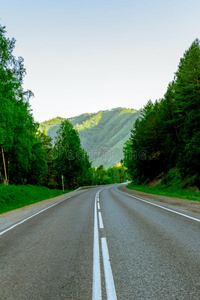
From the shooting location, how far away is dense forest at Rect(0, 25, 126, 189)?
15.2 m

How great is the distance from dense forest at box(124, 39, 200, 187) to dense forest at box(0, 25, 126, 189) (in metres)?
15.0

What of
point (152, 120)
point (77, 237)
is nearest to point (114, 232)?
point (77, 237)

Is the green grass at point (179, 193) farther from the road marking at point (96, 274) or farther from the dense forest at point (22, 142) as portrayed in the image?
the dense forest at point (22, 142)

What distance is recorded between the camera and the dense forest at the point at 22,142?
15.2 m

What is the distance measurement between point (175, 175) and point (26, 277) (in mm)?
27303

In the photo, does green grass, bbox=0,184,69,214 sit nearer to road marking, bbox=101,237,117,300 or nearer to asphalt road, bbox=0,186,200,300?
asphalt road, bbox=0,186,200,300

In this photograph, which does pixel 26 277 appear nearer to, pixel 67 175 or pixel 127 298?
pixel 127 298

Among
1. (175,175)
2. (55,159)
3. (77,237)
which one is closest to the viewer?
(77,237)

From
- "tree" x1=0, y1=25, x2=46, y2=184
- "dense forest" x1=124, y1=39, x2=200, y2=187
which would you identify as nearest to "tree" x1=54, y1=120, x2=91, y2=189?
"tree" x1=0, y1=25, x2=46, y2=184

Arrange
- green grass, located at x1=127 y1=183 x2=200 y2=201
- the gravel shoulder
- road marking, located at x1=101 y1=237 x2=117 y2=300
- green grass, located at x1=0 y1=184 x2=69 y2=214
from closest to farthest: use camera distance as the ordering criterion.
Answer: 1. road marking, located at x1=101 y1=237 x2=117 y2=300
2. the gravel shoulder
3. green grass, located at x1=0 y1=184 x2=69 y2=214
4. green grass, located at x1=127 y1=183 x2=200 y2=201

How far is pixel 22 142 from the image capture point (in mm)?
21172

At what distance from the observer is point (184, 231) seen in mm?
5680

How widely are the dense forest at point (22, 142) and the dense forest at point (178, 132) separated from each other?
15.0 metres

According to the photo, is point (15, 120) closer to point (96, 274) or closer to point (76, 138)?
point (96, 274)
